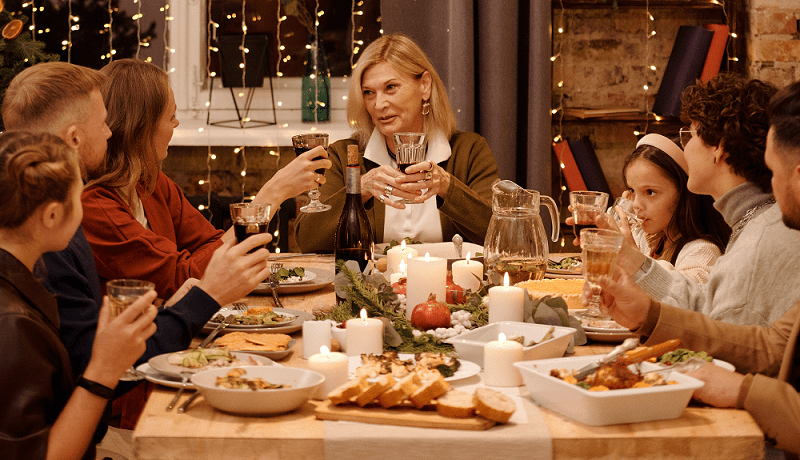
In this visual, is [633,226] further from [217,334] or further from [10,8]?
[10,8]

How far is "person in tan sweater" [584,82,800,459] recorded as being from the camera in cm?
117

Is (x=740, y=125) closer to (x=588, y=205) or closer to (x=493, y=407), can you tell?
(x=588, y=205)

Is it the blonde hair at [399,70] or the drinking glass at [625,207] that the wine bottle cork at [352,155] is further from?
the blonde hair at [399,70]

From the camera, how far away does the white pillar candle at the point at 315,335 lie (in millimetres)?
1339

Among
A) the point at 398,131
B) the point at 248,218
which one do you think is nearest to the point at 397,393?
the point at 248,218

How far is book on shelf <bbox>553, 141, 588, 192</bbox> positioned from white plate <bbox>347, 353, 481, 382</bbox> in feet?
8.46

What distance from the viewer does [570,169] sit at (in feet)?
12.3

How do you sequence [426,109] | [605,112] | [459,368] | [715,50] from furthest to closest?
[605,112] → [715,50] → [426,109] → [459,368]

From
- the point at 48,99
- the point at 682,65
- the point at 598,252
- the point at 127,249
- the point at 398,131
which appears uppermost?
the point at 682,65

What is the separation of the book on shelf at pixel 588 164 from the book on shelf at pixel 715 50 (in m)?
0.59

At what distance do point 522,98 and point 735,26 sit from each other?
3.43 feet

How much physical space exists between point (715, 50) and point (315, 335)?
2.83 metres

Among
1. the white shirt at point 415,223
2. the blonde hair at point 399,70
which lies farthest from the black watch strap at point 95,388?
the blonde hair at point 399,70

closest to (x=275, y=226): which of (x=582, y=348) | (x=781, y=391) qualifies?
(x=582, y=348)
